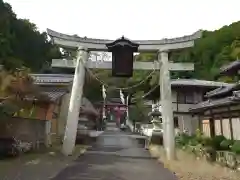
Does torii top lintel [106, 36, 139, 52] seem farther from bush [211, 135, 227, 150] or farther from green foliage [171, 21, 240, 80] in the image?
green foliage [171, 21, 240, 80]

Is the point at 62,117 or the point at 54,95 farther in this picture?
the point at 62,117

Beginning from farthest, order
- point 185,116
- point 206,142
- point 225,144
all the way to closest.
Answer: point 185,116 < point 206,142 < point 225,144

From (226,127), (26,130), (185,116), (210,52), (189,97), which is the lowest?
(26,130)

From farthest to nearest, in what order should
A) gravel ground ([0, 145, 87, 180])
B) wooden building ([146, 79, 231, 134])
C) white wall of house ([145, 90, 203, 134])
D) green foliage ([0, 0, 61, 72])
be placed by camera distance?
green foliage ([0, 0, 61, 72])
wooden building ([146, 79, 231, 134])
white wall of house ([145, 90, 203, 134])
gravel ground ([0, 145, 87, 180])

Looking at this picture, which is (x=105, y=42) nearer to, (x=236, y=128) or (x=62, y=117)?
(x=236, y=128)

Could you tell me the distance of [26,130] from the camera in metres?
19.1

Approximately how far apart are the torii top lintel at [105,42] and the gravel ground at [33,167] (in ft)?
23.1

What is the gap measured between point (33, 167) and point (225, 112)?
12869 mm

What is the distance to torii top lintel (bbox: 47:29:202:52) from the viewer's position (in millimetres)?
18781

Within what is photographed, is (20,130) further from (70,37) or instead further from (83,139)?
(83,139)

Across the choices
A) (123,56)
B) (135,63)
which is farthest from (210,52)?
(123,56)

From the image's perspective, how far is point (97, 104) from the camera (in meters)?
66.1

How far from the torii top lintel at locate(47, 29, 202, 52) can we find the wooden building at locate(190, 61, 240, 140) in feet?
9.64

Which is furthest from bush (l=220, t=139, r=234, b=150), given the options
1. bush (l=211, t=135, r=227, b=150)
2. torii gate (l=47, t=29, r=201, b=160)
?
torii gate (l=47, t=29, r=201, b=160)
